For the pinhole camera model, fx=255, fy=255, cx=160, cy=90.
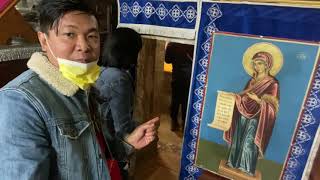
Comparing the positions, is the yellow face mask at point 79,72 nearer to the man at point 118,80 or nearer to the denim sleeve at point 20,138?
the denim sleeve at point 20,138

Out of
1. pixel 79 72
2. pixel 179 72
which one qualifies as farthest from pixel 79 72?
pixel 179 72

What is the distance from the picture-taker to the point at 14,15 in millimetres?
1696

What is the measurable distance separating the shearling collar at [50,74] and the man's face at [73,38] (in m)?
0.03

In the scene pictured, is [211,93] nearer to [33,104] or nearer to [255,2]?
[255,2]

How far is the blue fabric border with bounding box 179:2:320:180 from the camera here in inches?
44.2

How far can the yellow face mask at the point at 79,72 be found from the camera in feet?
2.36

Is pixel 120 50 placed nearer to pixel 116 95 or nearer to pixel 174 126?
pixel 116 95

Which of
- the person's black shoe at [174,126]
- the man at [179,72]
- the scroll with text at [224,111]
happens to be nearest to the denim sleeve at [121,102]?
the scroll with text at [224,111]

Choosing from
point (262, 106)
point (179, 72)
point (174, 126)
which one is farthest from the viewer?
point (174, 126)

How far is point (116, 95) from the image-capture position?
1376 millimetres

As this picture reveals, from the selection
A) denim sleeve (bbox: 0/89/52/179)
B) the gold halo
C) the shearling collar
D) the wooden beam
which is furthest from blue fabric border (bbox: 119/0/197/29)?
denim sleeve (bbox: 0/89/52/179)

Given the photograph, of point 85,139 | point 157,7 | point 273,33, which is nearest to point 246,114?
point 273,33

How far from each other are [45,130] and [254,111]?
104 centimetres

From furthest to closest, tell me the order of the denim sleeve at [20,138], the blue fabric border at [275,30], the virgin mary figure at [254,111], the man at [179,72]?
the man at [179,72]
the virgin mary figure at [254,111]
the blue fabric border at [275,30]
the denim sleeve at [20,138]
